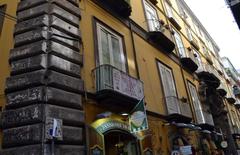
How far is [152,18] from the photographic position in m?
15.3

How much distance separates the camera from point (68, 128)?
6.53m

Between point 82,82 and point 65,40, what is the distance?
1.26 metres

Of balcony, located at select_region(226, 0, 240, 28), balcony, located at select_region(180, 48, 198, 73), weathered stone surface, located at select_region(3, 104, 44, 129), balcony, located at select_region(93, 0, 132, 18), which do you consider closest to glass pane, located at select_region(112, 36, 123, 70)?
balcony, located at select_region(93, 0, 132, 18)

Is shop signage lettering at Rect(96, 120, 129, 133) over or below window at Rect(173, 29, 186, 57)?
below

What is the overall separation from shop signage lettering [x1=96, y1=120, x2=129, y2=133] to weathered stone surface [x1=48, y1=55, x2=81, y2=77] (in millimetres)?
1597

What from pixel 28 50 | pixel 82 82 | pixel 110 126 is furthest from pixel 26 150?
pixel 110 126

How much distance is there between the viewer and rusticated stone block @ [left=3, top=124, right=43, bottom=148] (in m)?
5.85

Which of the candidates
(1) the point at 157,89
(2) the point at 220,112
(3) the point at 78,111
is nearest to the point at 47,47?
(3) the point at 78,111

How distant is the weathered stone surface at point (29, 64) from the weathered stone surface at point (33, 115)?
103cm

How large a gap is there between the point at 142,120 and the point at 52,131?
344 cm

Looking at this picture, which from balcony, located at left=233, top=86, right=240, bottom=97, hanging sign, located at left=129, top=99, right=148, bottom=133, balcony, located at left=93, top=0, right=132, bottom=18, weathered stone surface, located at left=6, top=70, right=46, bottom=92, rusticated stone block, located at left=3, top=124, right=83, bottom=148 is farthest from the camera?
balcony, located at left=233, top=86, right=240, bottom=97

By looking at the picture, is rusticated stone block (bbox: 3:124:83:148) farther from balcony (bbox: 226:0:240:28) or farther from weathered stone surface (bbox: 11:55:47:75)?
balcony (bbox: 226:0:240:28)

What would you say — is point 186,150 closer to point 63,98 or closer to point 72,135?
point 72,135

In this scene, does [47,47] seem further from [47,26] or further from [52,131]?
[52,131]
